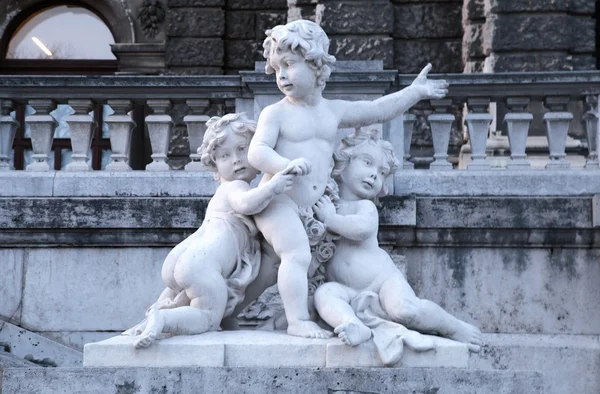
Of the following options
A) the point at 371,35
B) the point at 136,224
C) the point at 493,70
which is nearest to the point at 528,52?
the point at 493,70

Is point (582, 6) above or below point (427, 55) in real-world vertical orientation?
above

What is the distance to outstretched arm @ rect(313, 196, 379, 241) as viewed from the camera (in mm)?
5922

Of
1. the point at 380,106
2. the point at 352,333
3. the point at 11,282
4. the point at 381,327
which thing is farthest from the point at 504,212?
the point at 11,282

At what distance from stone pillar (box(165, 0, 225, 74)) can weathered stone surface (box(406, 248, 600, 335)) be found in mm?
6215

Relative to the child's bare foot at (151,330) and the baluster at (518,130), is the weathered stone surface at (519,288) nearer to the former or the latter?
the baluster at (518,130)

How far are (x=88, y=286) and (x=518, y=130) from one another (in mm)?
3404

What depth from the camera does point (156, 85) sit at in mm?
9008

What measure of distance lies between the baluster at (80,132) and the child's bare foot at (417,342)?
13.2ft

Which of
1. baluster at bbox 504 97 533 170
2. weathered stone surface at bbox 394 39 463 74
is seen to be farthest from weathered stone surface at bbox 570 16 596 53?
baluster at bbox 504 97 533 170

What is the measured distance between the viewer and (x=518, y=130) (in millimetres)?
8938

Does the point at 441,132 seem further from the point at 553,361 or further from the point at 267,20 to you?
the point at 267,20

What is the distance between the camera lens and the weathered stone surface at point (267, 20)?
14016 mm

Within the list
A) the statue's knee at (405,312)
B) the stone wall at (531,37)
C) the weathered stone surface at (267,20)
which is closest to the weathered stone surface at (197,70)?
the weathered stone surface at (267,20)

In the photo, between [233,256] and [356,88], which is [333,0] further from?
[233,256]
